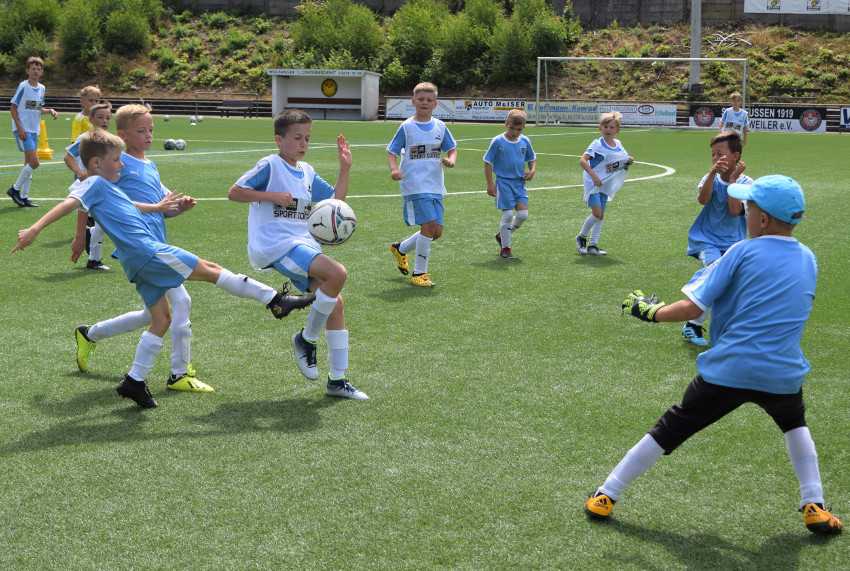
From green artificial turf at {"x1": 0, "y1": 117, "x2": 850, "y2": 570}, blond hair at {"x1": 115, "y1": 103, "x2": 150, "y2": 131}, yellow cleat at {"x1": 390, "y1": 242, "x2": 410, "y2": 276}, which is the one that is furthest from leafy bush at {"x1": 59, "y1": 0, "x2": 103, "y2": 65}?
blond hair at {"x1": 115, "y1": 103, "x2": 150, "y2": 131}

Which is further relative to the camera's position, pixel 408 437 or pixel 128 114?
pixel 128 114

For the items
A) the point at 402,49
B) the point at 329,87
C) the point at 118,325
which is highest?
the point at 402,49

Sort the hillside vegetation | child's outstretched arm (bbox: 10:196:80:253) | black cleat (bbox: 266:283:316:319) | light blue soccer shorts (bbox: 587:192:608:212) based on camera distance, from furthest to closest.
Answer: the hillside vegetation, light blue soccer shorts (bbox: 587:192:608:212), black cleat (bbox: 266:283:316:319), child's outstretched arm (bbox: 10:196:80:253)

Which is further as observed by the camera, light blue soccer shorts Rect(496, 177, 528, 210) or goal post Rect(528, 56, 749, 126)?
goal post Rect(528, 56, 749, 126)

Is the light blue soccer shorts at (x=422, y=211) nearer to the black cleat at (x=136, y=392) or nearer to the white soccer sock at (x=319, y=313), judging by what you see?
the white soccer sock at (x=319, y=313)

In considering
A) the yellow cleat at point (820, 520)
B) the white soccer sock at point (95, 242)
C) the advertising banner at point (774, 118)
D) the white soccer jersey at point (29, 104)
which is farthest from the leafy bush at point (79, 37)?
the yellow cleat at point (820, 520)

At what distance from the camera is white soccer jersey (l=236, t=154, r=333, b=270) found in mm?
5477

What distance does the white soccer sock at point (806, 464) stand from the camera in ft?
11.9

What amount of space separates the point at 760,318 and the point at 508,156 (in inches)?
275

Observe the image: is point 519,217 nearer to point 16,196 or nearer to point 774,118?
point 16,196

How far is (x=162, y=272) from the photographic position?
202 inches

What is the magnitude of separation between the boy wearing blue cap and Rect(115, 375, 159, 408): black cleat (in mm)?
3047

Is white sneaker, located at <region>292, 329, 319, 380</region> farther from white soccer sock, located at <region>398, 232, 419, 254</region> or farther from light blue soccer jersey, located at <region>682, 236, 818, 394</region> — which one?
white soccer sock, located at <region>398, 232, 419, 254</region>

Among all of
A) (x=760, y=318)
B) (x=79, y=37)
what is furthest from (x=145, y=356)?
(x=79, y=37)
